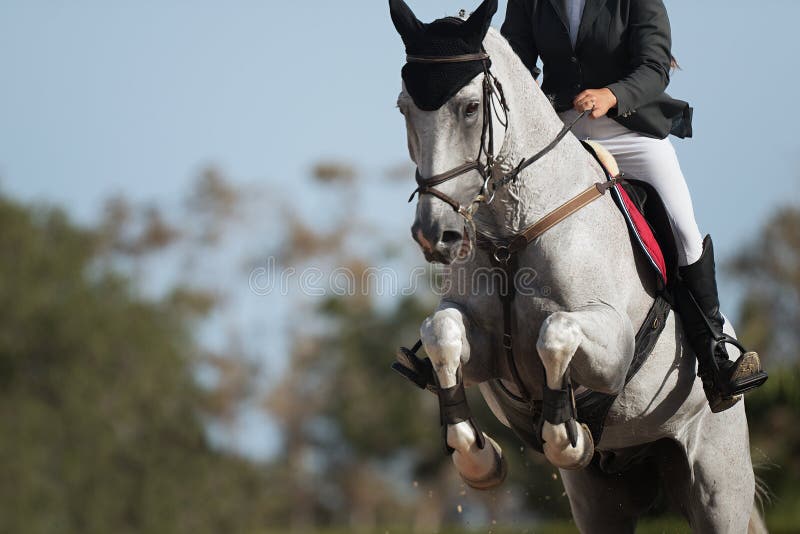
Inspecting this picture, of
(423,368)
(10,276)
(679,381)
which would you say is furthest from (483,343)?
(10,276)

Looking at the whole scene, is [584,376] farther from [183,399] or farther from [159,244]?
[159,244]

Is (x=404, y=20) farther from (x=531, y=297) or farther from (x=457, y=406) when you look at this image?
(x=457, y=406)

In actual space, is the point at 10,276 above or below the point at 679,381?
below

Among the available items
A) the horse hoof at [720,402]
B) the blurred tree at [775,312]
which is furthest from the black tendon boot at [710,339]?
the blurred tree at [775,312]

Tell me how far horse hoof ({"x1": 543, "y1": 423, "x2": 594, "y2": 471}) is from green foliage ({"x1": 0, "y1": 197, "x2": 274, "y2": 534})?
3027cm

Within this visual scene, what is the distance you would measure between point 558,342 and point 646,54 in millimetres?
1745

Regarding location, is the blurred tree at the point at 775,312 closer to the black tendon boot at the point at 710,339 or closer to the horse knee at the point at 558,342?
the black tendon boot at the point at 710,339

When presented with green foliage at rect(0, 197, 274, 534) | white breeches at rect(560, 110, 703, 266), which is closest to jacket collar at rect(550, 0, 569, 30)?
white breeches at rect(560, 110, 703, 266)

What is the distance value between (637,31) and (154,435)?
32968 millimetres

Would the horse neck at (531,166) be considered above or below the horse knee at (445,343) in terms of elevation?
above

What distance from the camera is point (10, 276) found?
37.5 metres

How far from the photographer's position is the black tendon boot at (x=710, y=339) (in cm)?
560

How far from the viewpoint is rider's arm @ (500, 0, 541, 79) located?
19.5ft

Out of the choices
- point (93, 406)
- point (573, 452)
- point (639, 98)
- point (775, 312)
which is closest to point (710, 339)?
point (573, 452)
